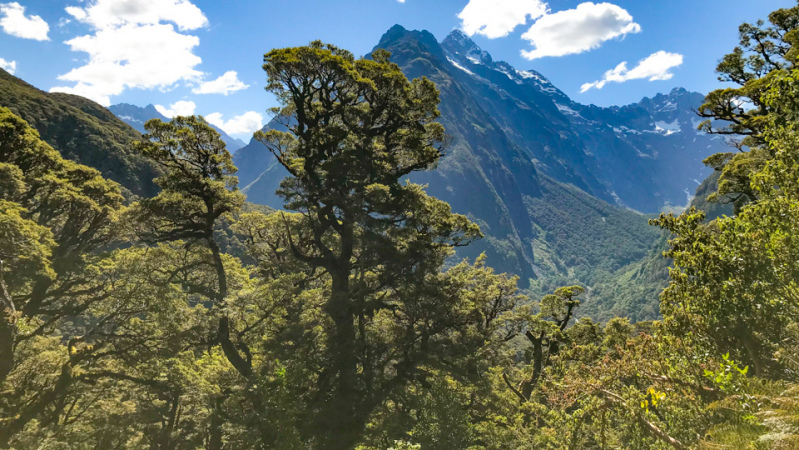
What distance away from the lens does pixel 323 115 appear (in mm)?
21344

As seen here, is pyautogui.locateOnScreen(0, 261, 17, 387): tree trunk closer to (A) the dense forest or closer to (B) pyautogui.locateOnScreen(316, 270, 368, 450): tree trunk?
(A) the dense forest

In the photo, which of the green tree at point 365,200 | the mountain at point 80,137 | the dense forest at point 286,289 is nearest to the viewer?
the dense forest at point 286,289

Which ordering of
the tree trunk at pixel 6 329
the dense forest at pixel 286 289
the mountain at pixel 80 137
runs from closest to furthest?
the tree trunk at pixel 6 329, the dense forest at pixel 286 289, the mountain at pixel 80 137

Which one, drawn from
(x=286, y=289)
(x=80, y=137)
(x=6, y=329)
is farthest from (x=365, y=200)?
(x=80, y=137)

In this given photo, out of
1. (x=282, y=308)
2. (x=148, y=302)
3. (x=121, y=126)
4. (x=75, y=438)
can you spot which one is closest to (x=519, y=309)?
(x=282, y=308)

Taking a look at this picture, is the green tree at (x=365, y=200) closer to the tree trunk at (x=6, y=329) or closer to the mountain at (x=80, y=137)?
the tree trunk at (x=6, y=329)

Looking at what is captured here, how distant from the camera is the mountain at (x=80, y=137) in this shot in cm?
9425

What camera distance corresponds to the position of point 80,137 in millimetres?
102938

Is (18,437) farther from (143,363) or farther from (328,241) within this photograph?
(328,241)

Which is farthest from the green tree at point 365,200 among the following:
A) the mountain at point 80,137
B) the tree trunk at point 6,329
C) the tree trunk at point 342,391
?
the mountain at point 80,137

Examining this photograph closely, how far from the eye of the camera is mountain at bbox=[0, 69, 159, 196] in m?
94.2

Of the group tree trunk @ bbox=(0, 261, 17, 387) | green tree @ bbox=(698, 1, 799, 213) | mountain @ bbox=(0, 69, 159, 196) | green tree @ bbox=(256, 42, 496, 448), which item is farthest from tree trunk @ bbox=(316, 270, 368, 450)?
mountain @ bbox=(0, 69, 159, 196)

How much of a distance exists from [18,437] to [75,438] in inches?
163

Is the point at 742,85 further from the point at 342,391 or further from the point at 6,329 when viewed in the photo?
the point at 6,329
